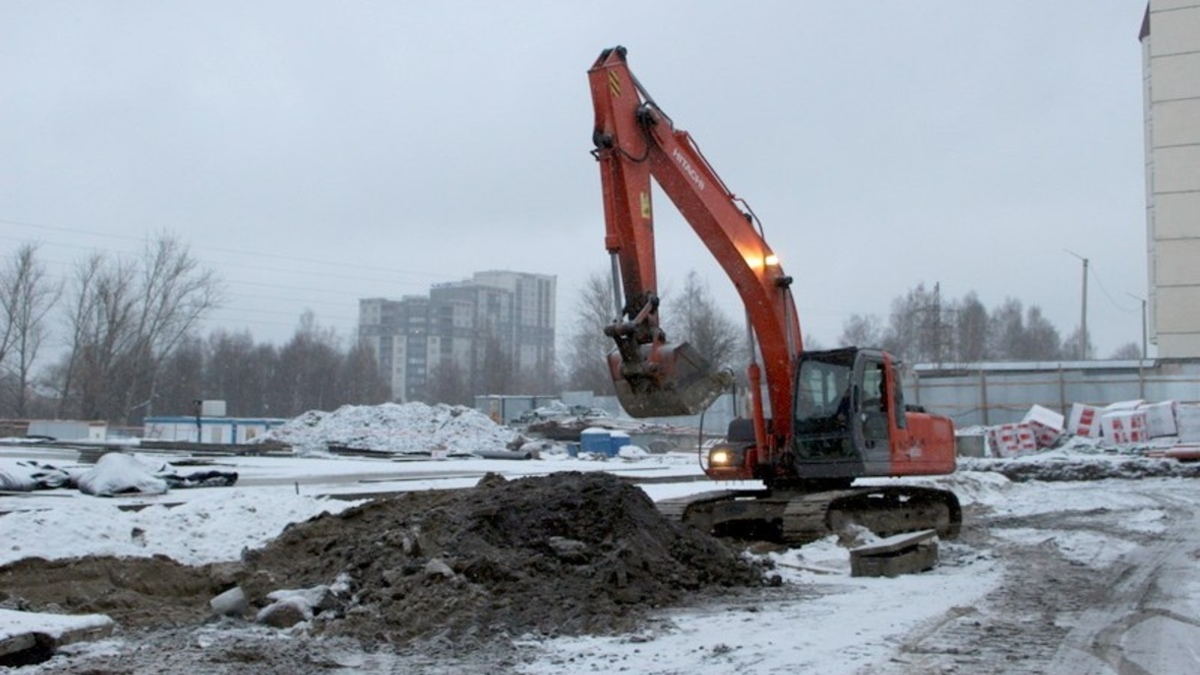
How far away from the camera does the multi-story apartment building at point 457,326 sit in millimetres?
108938

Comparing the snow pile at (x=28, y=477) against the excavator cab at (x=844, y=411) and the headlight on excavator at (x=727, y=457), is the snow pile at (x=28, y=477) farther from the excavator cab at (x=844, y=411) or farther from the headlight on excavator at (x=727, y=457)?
the excavator cab at (x=844, y=411)

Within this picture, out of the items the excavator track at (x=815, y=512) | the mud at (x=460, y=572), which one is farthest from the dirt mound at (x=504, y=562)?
the excavator track at (x=815, y=512)

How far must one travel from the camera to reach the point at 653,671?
668 cm

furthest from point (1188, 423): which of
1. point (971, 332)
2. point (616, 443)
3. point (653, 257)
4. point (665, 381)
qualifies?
point (971, 332)

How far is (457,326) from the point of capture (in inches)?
4508

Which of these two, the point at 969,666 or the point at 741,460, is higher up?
the point at 741,460

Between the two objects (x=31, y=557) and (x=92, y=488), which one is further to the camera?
(x=92, y=488)

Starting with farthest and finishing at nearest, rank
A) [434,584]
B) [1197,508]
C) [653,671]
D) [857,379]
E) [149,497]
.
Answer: [1197,508], [149,497], [857,379], [434,584], [653,671]

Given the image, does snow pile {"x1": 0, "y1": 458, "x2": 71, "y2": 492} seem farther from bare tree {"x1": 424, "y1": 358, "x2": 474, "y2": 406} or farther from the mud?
bare tree {"x1": 424, "y1": 358, "x2": 474, "y2": 406}

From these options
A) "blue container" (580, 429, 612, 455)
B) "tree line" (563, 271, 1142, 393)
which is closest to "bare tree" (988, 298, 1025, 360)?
"tree line" (563, 271, 1142, 393)

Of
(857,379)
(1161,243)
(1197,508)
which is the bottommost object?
(1197,508)

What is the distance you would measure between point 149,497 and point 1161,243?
127 feet

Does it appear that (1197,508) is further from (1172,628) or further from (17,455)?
(17,455)

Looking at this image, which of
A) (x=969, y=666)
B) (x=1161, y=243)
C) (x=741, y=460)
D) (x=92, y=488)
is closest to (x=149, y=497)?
(x=92, y=488)
